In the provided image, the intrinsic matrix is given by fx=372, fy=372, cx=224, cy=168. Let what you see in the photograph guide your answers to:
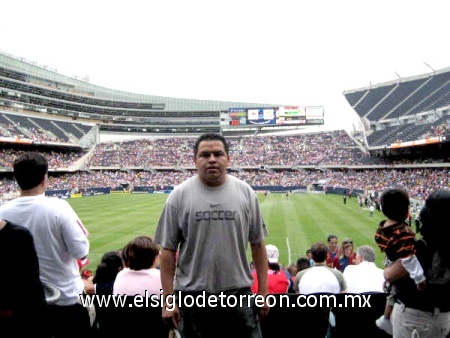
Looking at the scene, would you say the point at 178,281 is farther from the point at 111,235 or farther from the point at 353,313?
the point at 111,235

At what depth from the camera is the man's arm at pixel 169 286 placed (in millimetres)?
3133

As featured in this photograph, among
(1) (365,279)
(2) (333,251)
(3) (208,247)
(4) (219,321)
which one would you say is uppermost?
(3) (208,247)

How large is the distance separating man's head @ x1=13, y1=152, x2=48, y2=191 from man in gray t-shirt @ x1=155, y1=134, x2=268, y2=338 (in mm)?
1196

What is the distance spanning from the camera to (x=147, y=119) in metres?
100

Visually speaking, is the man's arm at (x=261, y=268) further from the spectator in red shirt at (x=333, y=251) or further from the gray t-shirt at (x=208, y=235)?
the spectator in red shirt at (x=333, y=251)

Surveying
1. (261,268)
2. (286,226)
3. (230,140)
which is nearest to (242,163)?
(230,140)

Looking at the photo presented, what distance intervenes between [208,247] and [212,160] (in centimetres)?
75

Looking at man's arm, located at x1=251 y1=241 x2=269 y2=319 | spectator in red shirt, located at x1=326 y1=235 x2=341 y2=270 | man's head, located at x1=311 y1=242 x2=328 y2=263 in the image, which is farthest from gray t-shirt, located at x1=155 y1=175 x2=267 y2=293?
spectator in red shirt, located at x1=326 y1=235 x2=341 y2=270

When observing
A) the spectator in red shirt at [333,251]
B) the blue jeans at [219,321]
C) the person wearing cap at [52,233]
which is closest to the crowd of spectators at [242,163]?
the spectator in red shirt at [333,251]

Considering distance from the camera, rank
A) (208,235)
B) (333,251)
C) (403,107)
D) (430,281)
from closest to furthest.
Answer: (430,281), (208,235), (333,251), (403,107)

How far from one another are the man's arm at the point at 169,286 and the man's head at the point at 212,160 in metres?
0.71

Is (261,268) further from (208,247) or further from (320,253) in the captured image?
(320,253)

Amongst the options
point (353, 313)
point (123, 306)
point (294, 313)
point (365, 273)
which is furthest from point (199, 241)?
point (365, 273)

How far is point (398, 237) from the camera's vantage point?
2988 mm
